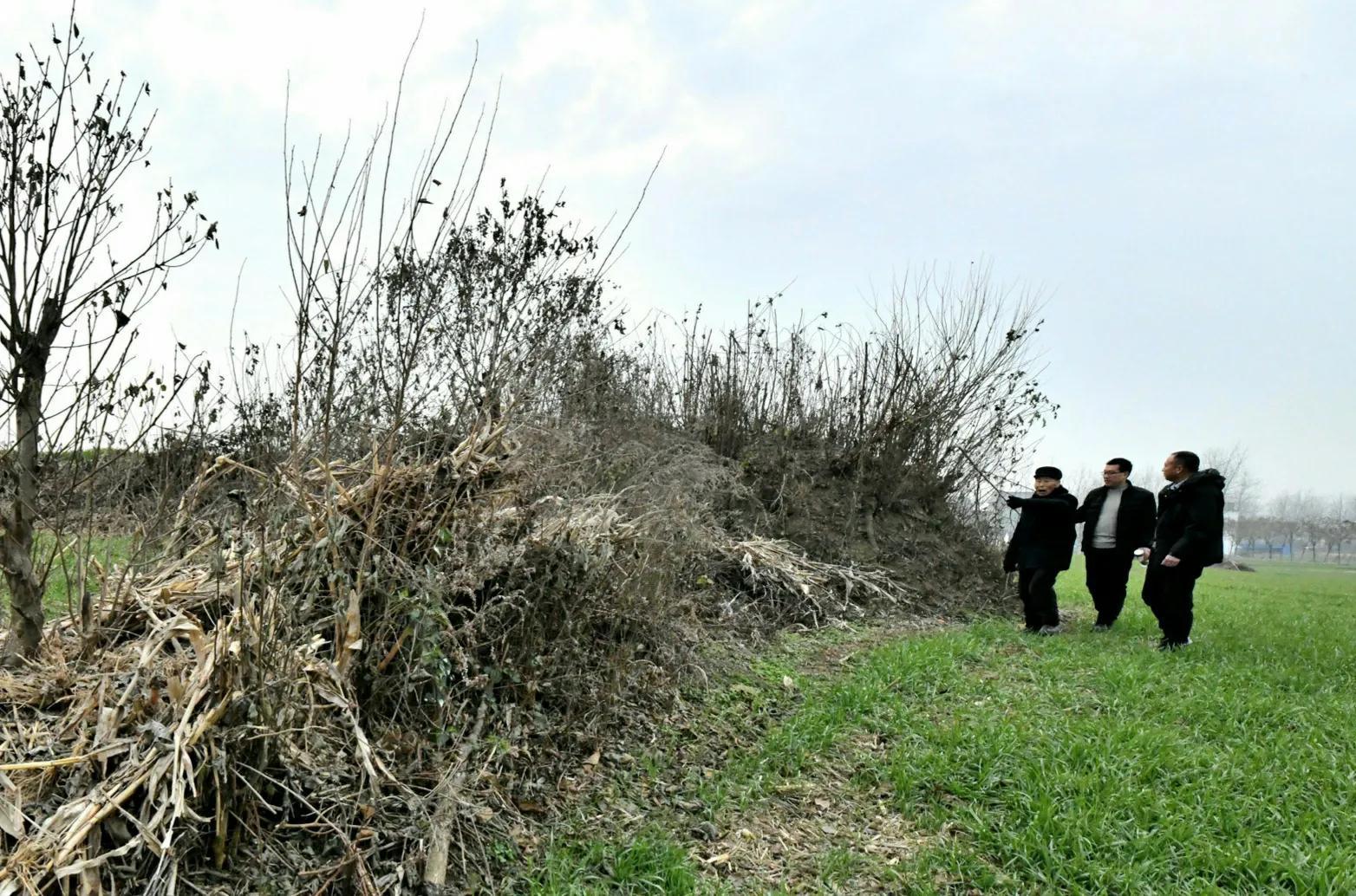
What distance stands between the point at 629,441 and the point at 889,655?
3162mm

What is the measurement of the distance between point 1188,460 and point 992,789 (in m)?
4.36

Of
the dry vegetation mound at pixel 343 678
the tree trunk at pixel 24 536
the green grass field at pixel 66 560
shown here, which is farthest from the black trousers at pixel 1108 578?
the tree trunk at pixel 24 536

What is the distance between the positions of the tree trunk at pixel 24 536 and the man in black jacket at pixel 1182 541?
7303 mm

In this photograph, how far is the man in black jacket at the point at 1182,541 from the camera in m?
6.29

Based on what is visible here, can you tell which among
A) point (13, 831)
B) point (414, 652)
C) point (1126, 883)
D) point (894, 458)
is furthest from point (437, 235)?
point (894, 458)

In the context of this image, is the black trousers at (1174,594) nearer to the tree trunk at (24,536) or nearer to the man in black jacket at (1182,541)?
the man in black jacket at (1182,541)

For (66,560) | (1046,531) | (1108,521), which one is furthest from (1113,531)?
(66,560)

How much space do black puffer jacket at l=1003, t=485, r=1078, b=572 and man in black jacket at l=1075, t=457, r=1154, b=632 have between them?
0.22m

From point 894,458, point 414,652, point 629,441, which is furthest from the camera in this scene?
point 894,458

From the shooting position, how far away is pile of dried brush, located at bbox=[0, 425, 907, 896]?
7.98 ft

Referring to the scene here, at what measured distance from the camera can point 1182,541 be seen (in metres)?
6.33

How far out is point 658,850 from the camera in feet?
10.4

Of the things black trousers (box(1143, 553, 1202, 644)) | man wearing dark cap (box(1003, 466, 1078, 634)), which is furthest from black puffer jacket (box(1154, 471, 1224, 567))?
man wearing dark cap (box(1003, 466, 1078, 634))

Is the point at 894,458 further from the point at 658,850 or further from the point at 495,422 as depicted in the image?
the point at 658,850
